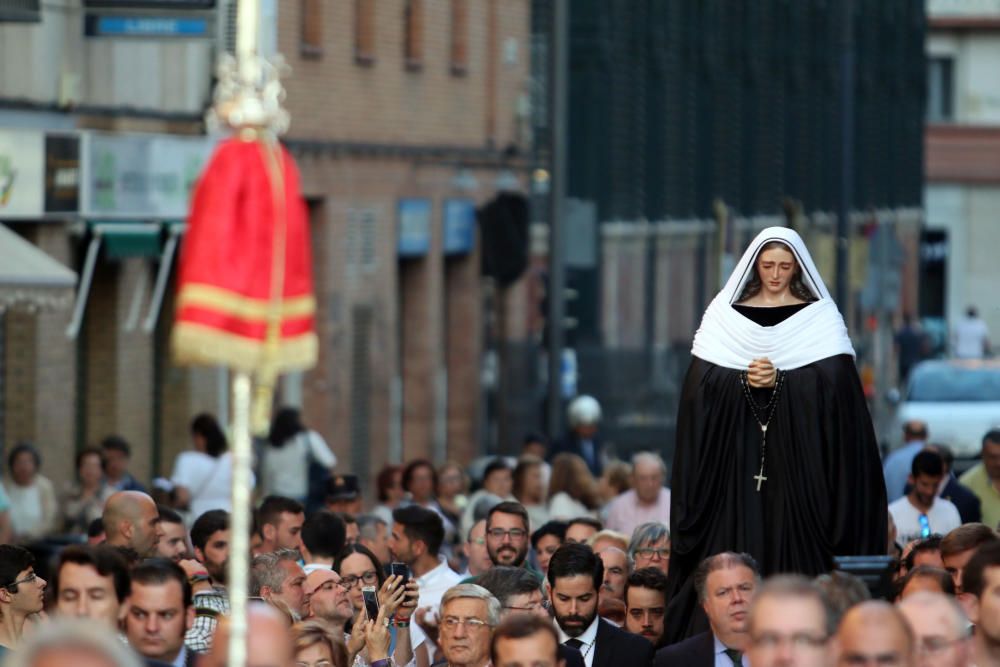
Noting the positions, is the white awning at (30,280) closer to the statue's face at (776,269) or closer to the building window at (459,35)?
the statue's face at (776,269)

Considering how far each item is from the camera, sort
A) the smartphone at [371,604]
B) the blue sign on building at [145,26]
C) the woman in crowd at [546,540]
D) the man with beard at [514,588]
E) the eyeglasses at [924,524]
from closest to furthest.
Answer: the smartphone at [371,604]
the man with beard at [514,588]
the woman in crowd at [546,540]
the eyeglasses at [924,524]
the blue sign on building at [145,26]

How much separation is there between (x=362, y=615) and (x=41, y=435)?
1062 cm

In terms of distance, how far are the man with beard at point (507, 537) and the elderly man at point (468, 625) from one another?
264 centimetres

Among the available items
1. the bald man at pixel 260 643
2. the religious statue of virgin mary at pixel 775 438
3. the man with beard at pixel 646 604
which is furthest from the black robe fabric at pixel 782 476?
the bald man at pixel 260 643

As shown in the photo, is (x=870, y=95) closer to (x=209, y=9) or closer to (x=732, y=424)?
(x=209, y=9)

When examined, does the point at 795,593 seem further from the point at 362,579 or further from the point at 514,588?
the point at 362,579

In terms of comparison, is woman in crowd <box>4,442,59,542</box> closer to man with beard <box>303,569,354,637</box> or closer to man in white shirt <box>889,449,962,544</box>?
man in white shirt <box>889,449,962,544</box>

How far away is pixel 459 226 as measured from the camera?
103 feet

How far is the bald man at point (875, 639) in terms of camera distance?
7.40m

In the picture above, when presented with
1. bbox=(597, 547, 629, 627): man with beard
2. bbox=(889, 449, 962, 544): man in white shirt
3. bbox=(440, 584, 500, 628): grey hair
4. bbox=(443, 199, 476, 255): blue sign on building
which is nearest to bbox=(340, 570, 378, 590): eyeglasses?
bbox=(597, 547, 629, 627): man with beard

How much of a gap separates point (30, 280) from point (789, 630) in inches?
423

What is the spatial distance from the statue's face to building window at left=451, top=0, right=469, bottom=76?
64.2ft

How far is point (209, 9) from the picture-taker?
1977 centimetres

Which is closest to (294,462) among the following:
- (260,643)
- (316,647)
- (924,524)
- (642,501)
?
(642,501)
